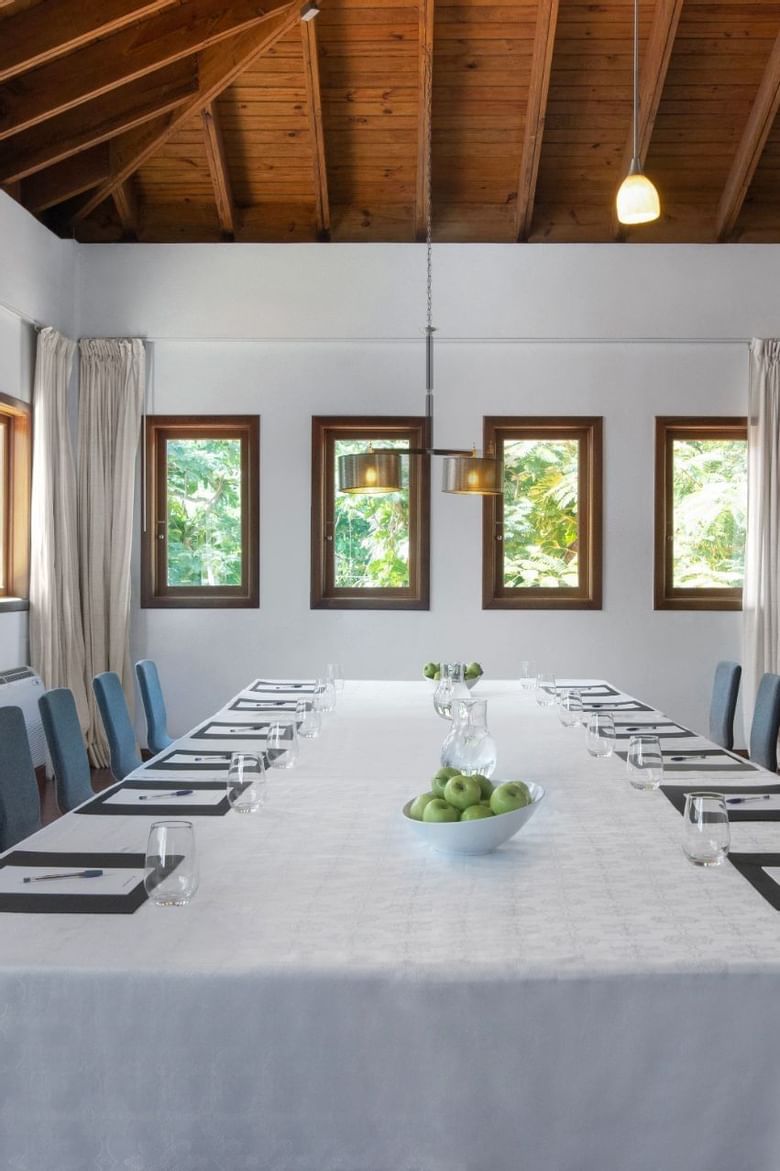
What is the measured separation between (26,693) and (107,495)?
4.91 ft

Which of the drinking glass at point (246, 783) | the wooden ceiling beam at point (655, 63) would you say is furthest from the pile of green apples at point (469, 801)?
the wooden ceiling beam at point (655, 63)

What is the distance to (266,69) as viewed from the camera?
234 inches

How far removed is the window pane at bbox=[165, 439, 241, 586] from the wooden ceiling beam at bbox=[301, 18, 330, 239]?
5.01 feet

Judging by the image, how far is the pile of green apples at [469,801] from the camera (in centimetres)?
197

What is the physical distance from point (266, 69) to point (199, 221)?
121cm

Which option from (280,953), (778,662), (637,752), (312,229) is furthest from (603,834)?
(312,229)

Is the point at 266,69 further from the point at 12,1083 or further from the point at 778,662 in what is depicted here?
the point at 12,1083

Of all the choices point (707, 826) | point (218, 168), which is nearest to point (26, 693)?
point (218, 168)

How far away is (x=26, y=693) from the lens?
5.82 metres

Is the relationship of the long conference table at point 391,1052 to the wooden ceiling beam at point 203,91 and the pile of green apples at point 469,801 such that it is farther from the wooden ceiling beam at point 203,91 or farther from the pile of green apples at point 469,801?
the wooden ceiling beam at point 203,91

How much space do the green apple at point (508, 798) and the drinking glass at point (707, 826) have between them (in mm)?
298

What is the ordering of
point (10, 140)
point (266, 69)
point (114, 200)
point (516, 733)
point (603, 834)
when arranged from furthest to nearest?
point (114, 200), point (266, 69), point (10, 140), point (516, 733), point (603, 834)

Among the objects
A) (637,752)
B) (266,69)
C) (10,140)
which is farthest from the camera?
(266,69)

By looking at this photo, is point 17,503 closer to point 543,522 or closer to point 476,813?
point 543,522
